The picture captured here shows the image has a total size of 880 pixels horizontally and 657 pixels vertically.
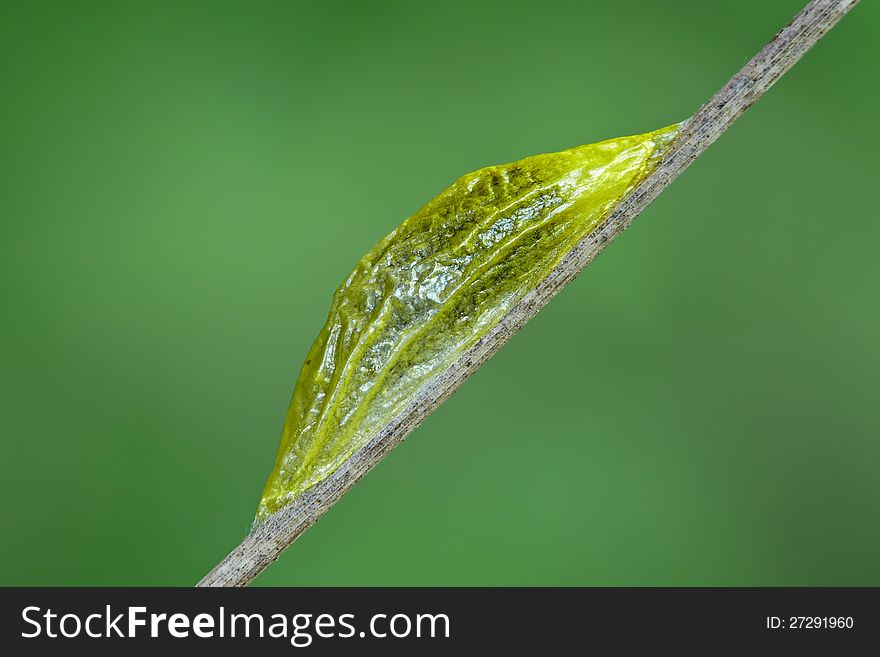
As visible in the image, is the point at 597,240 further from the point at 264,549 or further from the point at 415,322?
the point at 264,549

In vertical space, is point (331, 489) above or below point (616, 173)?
below

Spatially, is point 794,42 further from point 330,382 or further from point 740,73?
point 330,382
